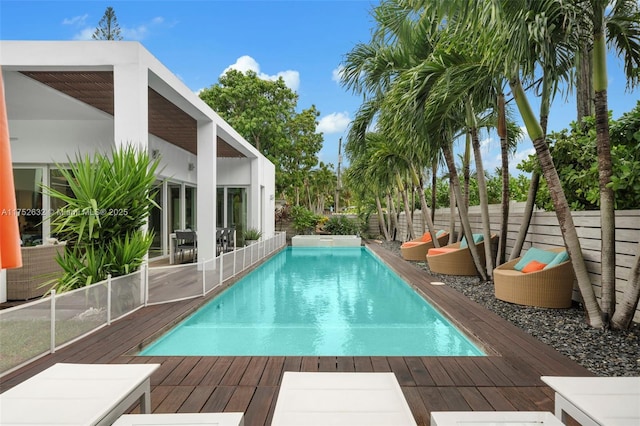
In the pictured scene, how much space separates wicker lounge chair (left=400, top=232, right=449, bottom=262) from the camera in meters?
11.9

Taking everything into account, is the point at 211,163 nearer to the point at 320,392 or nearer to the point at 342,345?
the point at 342,345

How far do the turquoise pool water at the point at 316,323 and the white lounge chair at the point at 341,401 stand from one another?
7.20 ft

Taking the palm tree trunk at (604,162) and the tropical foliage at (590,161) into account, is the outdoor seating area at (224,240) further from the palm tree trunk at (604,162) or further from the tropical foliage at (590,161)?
the palm tree trunk at (604,162)

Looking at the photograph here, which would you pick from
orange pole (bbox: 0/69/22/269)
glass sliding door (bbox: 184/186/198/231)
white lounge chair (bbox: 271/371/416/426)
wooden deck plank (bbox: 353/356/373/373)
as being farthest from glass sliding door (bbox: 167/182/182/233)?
white lounge chair (bbox: 271/371/416/426)

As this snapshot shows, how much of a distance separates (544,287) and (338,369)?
3.68 metres

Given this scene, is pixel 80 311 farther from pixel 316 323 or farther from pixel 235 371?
pixel 316 323

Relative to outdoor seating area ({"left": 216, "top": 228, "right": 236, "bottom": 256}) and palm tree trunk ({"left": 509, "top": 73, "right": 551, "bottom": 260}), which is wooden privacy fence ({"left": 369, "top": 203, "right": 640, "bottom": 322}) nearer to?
palm tree trunk ({"left": 509, "top": 73, "right": 551, "bottom": 260})

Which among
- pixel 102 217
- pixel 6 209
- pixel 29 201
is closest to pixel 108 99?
pixel 29 201

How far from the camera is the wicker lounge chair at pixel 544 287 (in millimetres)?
5684

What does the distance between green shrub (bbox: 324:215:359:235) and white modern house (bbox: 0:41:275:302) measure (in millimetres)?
8258

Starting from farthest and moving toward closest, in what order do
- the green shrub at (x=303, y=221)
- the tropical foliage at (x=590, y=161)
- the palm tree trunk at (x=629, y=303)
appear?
the green shrub at (x=303, y=221) → the tropical foliage at (x=590, y=161) → the palm tree trunk at (x=629, y=303)

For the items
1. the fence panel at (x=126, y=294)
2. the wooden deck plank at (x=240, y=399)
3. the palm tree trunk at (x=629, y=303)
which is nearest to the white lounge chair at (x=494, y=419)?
the wooden deck plank at (x=240, y=399)

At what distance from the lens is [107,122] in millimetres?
8992

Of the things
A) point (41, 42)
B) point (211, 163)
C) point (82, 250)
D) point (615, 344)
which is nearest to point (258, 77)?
point (211, 163)
